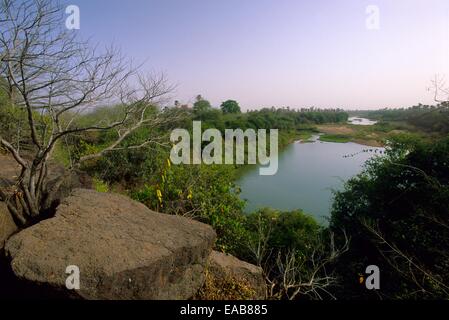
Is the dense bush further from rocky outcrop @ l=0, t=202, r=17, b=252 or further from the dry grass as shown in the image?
rocky outcrop @ l=0, t=202, r=17, b=252

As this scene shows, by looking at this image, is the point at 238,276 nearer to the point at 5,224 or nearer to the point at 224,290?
the point at 224,290

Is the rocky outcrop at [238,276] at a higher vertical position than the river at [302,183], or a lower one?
higher

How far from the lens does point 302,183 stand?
17891 millimetres

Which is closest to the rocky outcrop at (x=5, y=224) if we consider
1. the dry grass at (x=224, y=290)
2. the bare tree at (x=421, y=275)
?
the dry grass at (x=224, y=290)

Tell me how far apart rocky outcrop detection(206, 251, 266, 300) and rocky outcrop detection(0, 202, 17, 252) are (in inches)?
103

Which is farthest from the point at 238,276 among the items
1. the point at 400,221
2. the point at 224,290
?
the point at 400,221

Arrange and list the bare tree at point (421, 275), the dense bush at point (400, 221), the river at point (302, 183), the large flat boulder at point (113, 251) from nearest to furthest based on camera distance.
Answer: 1. the large flat boulder at point (113, 251)
2. the bare tree at point (421, 275)
3. the dense bush at point (400, 221)
4. the river at point (302, 183)

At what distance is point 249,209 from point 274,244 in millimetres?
5635

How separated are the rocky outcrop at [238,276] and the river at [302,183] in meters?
5.40

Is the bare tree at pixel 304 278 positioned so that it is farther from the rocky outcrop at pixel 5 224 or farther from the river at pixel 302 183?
the rocky outcrop at pixel 5 224

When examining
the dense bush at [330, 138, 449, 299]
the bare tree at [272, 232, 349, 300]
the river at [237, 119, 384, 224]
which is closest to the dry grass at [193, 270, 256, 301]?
the bare tree at [272, 232, 349, 300]

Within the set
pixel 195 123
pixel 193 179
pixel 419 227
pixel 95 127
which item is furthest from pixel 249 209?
pixel 95 127

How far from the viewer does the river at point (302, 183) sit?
13.7 meters
